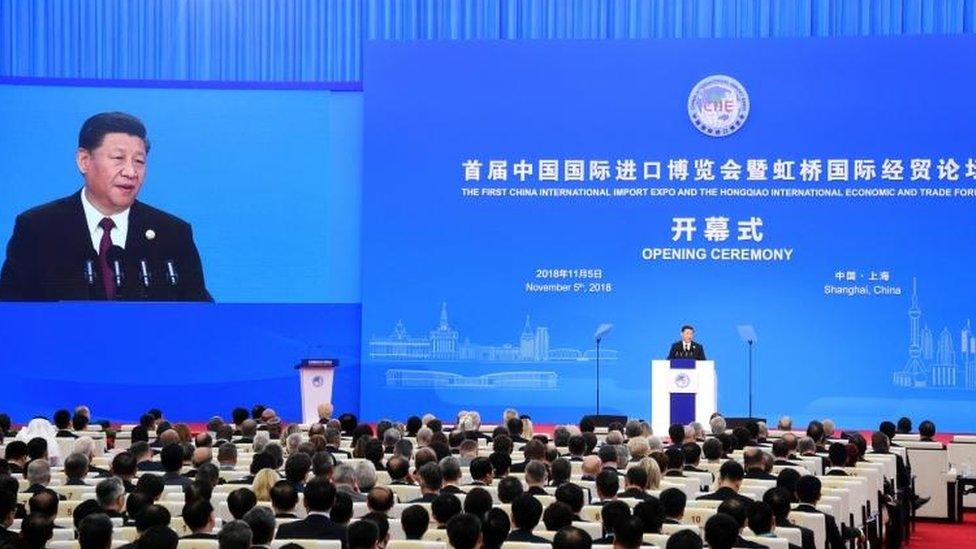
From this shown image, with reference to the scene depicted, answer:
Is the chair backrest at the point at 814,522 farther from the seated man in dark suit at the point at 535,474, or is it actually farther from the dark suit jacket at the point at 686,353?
the dark suit jacket at the point at 686,353

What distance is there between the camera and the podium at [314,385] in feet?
50.1

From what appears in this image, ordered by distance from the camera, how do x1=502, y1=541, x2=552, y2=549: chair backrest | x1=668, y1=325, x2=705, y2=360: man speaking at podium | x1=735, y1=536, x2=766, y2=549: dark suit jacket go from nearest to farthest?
x1=502, y1=541, x2=552, y2=549: chair backrest → x1=735, y1=536, x2=766, y2=549: dark suit jacket → x1=668, y1=325, x2=705, y2=360: man speaking at podium

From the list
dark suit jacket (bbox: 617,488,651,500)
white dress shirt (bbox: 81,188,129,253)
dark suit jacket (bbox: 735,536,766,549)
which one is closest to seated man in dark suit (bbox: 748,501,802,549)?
dark suit jacket (bbox: 735,536,766,549)

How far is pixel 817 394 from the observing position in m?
15.7

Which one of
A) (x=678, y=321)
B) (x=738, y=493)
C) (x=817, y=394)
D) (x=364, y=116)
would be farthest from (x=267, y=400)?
(x=738, y=493)

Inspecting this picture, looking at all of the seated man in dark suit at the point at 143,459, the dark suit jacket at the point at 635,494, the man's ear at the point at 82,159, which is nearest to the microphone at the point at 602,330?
the man's ear at the point at 82,159

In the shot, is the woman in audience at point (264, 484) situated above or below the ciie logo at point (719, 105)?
below

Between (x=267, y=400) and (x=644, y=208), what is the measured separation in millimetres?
4695

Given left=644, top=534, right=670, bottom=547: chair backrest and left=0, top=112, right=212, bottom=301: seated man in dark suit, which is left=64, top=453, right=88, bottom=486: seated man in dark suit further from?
left=0, top=112, right=212, bottom=301: seated man in dark suit

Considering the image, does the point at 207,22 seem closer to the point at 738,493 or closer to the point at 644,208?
the point at 644,208

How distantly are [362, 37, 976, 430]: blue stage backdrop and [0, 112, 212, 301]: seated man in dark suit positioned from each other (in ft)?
7.30

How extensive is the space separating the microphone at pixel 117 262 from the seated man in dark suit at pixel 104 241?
1 cm

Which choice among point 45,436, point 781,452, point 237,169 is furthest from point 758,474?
point 237,169

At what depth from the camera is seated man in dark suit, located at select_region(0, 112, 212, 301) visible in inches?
650
